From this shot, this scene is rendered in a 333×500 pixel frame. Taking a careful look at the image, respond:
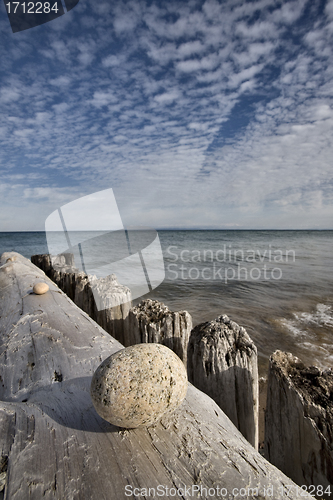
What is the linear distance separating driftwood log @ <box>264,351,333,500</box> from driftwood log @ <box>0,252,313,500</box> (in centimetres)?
47

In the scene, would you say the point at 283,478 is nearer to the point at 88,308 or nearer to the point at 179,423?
the point at 179,423

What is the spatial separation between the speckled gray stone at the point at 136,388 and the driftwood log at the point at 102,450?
0.38ft

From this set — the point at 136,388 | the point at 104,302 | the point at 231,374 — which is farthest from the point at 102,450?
the point at 104,302

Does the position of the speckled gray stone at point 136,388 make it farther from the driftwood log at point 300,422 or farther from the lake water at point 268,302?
the lake water at point 268,302

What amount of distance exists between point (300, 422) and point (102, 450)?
116cm

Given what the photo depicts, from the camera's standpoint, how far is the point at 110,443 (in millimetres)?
1155

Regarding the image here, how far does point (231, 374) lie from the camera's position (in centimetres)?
197

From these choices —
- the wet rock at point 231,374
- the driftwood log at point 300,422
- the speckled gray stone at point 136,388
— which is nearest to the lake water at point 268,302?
the wet rock at point 231,374

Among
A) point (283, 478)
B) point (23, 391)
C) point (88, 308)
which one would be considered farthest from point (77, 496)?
point (88, 308)

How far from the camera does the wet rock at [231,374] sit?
1.97 metres

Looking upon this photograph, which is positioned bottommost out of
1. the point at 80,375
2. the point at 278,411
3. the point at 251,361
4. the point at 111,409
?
the point at 278,411

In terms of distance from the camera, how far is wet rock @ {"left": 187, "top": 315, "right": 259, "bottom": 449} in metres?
1.97

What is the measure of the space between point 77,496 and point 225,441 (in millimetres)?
651

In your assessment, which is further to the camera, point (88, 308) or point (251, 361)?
point (88, 308)
